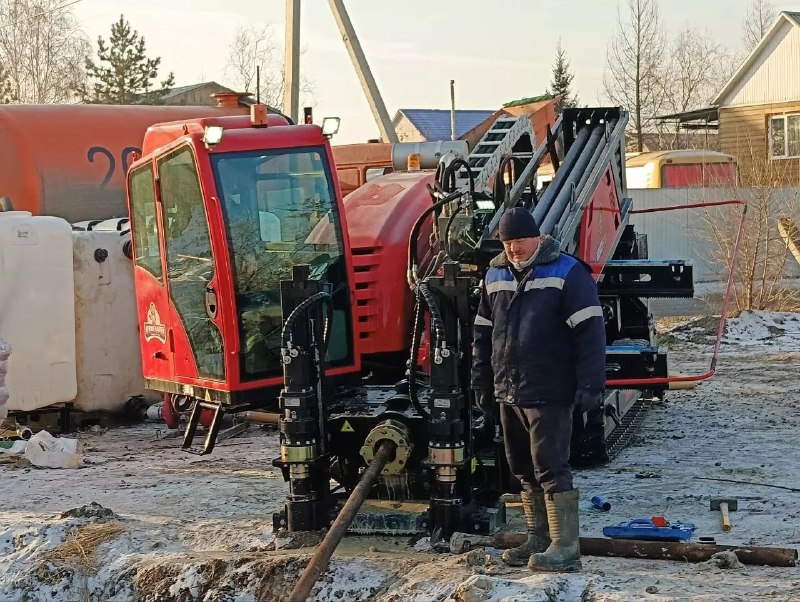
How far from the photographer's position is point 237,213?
7.06 metres

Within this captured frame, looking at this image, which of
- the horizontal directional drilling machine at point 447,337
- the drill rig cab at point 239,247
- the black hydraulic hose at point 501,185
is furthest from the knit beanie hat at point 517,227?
the black hydraulic hose at point 501,185

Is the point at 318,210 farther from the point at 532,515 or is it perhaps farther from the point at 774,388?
the point at 774,388

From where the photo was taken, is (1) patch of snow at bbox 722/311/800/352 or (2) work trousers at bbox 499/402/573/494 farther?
(1) patch of snow at bbox 722/311/800/352

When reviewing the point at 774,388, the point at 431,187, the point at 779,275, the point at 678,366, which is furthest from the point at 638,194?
the point at 431,187

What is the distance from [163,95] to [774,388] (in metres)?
37.4

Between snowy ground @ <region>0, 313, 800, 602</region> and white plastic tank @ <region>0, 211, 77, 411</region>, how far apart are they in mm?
666

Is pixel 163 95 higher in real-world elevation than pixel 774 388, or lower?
higher

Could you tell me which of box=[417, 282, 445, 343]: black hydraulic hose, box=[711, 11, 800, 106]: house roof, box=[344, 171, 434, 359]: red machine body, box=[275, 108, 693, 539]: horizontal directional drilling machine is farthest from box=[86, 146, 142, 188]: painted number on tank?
box=[711, 11, 800, 106]: house roof

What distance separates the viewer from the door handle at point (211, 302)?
7071 mm

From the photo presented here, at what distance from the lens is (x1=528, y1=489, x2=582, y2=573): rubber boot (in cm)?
558

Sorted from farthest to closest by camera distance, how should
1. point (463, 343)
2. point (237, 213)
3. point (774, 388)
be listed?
point (774, 388) → point (237, 213) → point (463, 343)

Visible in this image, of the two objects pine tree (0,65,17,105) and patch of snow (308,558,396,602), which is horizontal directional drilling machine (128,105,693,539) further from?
pine tree (0,65,17,105)

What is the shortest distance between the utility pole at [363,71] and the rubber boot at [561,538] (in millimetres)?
12569

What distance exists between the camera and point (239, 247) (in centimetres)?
705
